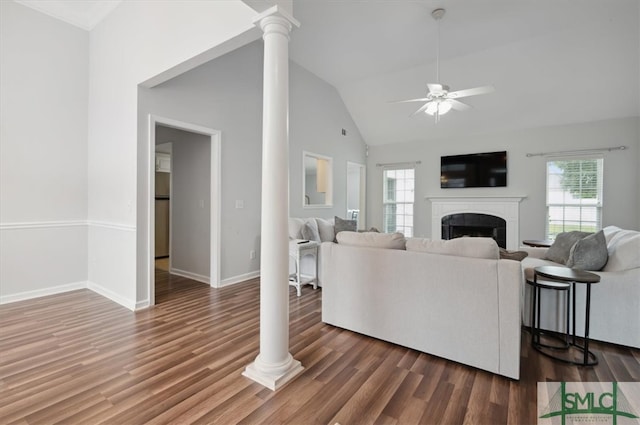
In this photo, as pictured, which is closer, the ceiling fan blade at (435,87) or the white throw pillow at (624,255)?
the white throw pillow at (624,255)

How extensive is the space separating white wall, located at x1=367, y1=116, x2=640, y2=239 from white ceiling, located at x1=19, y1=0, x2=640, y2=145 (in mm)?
236

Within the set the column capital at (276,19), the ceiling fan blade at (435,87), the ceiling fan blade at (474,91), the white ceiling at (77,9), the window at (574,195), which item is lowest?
the window at (574,195)

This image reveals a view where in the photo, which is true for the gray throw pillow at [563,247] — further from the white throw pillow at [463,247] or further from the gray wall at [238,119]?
the gray wall at [238,119]

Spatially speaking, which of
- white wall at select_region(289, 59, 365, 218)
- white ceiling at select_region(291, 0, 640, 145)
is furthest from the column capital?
white wall at select_region(289, 59, 365, 218)

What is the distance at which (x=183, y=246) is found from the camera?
4812mm

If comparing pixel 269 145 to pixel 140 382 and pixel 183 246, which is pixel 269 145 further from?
pixel 183 246

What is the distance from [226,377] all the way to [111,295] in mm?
2518

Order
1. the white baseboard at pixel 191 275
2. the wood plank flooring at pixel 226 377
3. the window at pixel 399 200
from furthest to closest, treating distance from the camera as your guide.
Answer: the window at pixel 399 200
the white baseboard at pixel 191 275
the wood plank flooring at pixel 226 377

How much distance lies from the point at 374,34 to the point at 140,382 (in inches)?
196

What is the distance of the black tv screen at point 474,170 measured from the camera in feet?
20.2

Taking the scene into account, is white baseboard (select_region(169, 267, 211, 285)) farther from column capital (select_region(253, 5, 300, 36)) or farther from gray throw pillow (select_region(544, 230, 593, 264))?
gray throw pillow (select_region(544, 230, 593, 264))

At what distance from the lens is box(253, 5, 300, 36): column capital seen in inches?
78.4

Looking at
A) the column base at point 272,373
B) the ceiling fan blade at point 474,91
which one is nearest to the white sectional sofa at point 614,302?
the ceiling fan blade at point 474,91

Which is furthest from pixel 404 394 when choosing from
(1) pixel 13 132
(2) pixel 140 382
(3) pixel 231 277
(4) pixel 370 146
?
(4) pixel 370 146
